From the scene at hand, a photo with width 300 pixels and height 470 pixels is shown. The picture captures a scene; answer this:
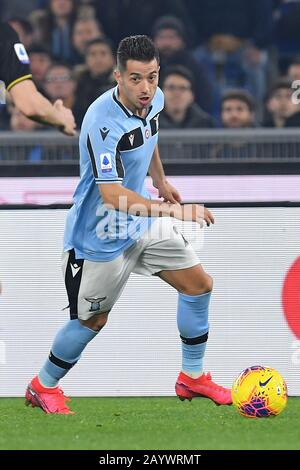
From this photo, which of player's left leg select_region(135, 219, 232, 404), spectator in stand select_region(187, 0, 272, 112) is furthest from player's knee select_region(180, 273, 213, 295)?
spectator in stand select_region(187, 0, 272, 112)

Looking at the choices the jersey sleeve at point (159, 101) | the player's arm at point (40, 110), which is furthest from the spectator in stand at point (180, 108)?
the player's arm at point (40, 110)

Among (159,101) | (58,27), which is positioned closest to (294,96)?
(58,27)

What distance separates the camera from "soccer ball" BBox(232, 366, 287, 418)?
21.1 feet

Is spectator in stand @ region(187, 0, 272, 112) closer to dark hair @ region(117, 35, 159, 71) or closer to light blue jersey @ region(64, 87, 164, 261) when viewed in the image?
light blue jersey @ region(64, 87, 164, 261)

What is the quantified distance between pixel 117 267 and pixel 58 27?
6541 millimetres

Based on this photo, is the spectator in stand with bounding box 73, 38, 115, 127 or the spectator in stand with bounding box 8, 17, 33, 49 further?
the spectator in stand with bounding box 8, 17, 33, 49

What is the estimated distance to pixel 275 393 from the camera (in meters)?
6.44

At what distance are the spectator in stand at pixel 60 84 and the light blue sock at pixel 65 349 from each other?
15.9 feet

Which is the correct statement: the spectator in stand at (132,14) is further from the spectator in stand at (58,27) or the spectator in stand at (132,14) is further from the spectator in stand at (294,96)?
the spectator in stand at (294,96)

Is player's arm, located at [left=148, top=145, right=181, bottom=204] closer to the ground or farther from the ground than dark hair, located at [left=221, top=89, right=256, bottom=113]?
farther from the ground

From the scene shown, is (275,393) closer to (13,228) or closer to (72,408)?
(72,408)

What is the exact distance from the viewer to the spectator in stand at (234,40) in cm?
1246

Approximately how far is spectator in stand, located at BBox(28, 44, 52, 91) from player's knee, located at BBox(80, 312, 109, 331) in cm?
555
